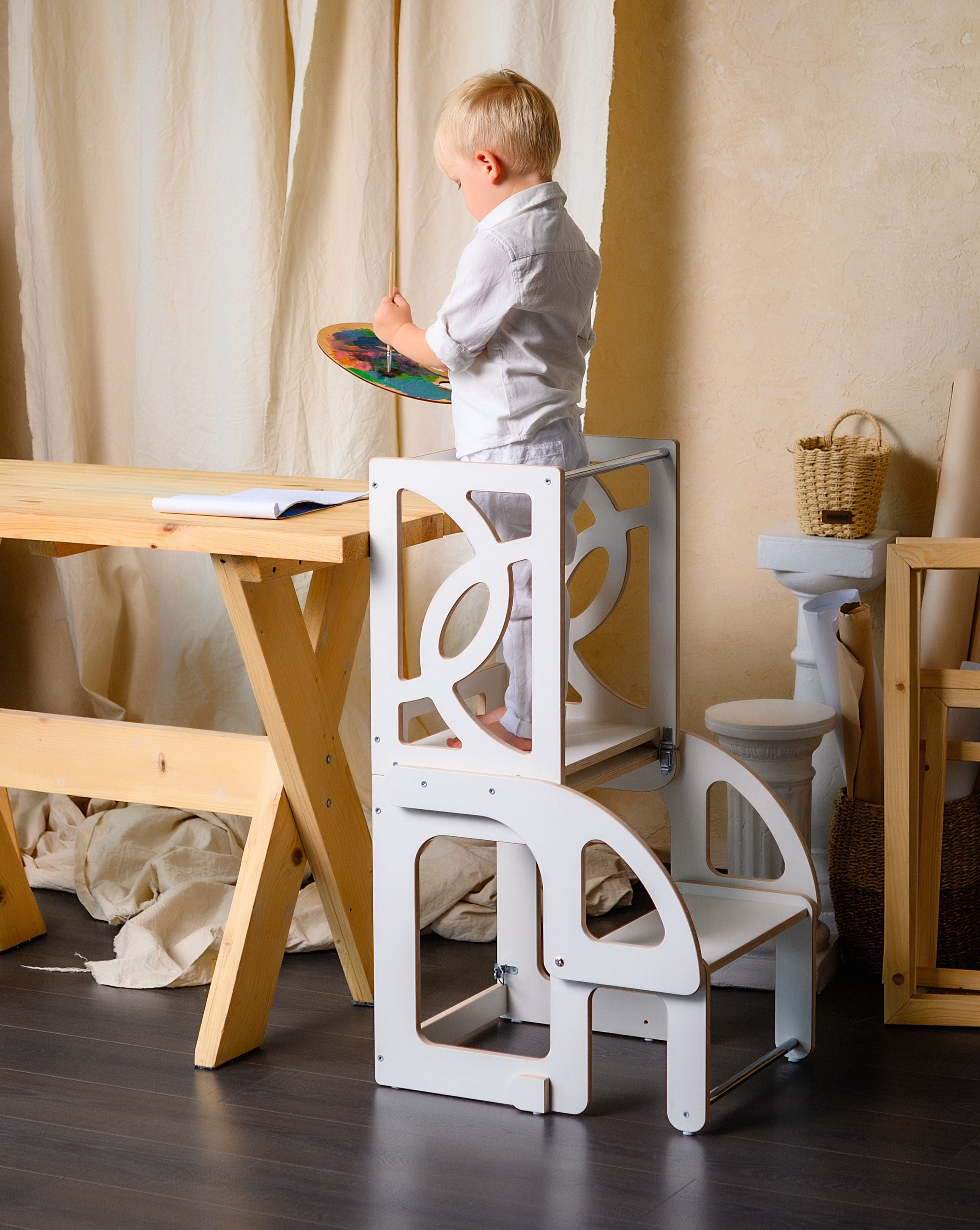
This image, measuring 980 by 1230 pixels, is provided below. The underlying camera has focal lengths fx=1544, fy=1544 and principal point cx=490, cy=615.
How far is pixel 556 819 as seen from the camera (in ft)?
6.37

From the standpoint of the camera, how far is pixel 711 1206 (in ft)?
5.78

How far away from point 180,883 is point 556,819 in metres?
1.02

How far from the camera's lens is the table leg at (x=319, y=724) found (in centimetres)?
209

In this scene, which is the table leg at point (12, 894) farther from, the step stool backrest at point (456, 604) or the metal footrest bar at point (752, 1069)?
the metal footrest bar at point (752, 1069)

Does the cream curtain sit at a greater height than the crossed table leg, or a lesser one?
greater

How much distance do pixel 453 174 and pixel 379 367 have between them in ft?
1.04

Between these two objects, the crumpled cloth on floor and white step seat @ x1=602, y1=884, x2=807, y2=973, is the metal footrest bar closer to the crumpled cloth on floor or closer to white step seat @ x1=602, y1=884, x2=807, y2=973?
white step seat @ x1=602, y1=884, x2=807, y2=973

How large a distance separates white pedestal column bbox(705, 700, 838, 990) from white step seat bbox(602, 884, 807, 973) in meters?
0.21

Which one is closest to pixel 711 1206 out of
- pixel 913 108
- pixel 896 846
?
pixel 896 846

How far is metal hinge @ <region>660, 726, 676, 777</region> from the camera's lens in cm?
225

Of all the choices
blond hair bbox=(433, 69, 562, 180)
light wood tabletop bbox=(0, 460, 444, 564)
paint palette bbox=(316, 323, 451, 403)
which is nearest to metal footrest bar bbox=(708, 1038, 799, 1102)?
light wood tabletop bbox=(0, 460, 444, 564)

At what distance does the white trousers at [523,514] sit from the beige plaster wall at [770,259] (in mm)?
818

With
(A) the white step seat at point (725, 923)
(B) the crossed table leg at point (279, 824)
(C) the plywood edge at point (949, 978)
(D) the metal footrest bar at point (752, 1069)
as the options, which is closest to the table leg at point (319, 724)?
(B) the crossed table leg at point (279, 824)

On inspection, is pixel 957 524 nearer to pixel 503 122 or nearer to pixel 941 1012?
pixel 941 1012
